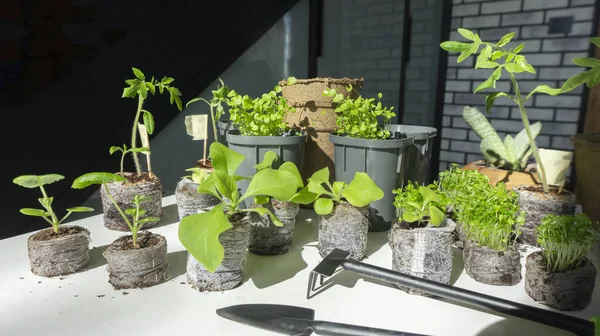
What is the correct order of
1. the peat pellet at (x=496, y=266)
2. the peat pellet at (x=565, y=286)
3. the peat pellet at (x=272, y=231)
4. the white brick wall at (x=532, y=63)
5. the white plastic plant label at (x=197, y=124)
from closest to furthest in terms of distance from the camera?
the peat pellet at (x=565, y=286)
the peat pellet at (x=496, y=266)
the peat pellet at (x=272, y=231)
the white plastic plant label at (x=197, y=124)
the white brick wall at (x=532, y=63)

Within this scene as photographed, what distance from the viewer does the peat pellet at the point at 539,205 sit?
102 centimetres

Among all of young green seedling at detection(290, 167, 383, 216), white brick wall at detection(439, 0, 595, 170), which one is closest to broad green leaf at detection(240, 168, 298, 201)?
young green seedling at detection(290, 167, 383, 216)

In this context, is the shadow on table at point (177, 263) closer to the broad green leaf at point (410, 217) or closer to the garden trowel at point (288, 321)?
the garden trowel at point (288, 321)

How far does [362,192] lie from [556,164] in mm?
688

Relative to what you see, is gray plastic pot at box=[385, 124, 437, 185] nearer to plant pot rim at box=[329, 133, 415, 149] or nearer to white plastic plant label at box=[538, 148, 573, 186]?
plant pot rim at box=[329, 133, 415, 149]

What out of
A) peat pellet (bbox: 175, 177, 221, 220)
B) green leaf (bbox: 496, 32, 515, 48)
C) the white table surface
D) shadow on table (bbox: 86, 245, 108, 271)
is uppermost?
green leaf (bbox: 496, 32, 515, 48)

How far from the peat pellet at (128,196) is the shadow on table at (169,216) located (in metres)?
0.05

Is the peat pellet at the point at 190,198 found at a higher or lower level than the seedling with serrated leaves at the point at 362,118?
lower

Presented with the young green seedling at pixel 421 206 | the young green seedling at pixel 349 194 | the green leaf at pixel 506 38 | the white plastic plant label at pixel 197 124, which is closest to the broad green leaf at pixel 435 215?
the young green seedling at pixel 421 206

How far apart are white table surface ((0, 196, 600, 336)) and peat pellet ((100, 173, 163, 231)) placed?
0.63 ft

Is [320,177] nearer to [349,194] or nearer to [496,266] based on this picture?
[349,194]

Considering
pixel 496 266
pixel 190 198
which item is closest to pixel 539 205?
pixel 496 266

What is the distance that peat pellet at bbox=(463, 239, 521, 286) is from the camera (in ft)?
2.82

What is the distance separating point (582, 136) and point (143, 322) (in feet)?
5.30
